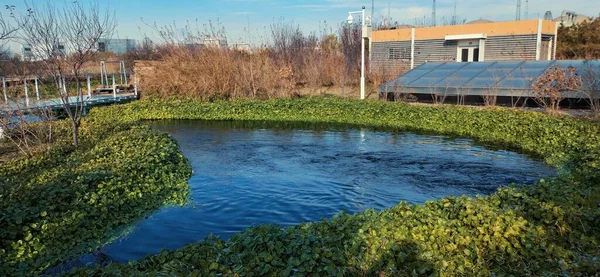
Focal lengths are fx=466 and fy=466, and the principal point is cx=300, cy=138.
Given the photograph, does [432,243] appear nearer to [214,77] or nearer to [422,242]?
[422,242]

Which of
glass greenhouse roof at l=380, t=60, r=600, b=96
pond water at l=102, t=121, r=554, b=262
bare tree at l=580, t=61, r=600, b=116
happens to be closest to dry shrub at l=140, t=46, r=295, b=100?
glass greenhouse roof at l=380, t=60, r=600, b=96

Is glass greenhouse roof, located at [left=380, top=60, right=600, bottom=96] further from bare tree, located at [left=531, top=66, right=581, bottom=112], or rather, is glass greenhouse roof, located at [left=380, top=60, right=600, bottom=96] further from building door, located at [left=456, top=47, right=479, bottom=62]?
building door, located at [left=456, top=47, right=479, bottom=62]

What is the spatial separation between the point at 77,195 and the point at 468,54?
84.2 ft

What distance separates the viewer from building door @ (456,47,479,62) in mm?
27656

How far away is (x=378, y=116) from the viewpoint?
15.8m

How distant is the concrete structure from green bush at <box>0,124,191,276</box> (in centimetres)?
1594

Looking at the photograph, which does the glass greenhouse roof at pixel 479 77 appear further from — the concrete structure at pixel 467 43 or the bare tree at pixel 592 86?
the concrete structure at pixel 467 43

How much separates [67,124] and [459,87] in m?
13.1

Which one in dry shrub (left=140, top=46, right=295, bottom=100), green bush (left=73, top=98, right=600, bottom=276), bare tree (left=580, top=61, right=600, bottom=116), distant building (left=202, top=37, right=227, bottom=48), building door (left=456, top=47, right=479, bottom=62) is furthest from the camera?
building door (left=456, top=47, right=479, bottom=62)

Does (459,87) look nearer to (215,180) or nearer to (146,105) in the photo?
(215,180)

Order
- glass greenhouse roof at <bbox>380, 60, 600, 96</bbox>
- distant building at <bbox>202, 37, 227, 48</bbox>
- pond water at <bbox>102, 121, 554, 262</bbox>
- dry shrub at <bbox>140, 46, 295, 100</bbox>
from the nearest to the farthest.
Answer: pond water at <bbox>102, 121, 554, 262</bbox>, glass greenhouse roof at <bbox>380, 60, 600, 96</bbox>, dry shrub at <bbox>140, 46, 295, 100</bbox>, distant building at <bbox>202, 37, 227, 48</bbox>

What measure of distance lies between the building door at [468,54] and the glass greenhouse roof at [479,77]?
349 inches

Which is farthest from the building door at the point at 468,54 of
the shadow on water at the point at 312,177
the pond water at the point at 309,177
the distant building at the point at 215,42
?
the pond water at the point at 309,177

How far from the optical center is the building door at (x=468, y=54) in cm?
2766
